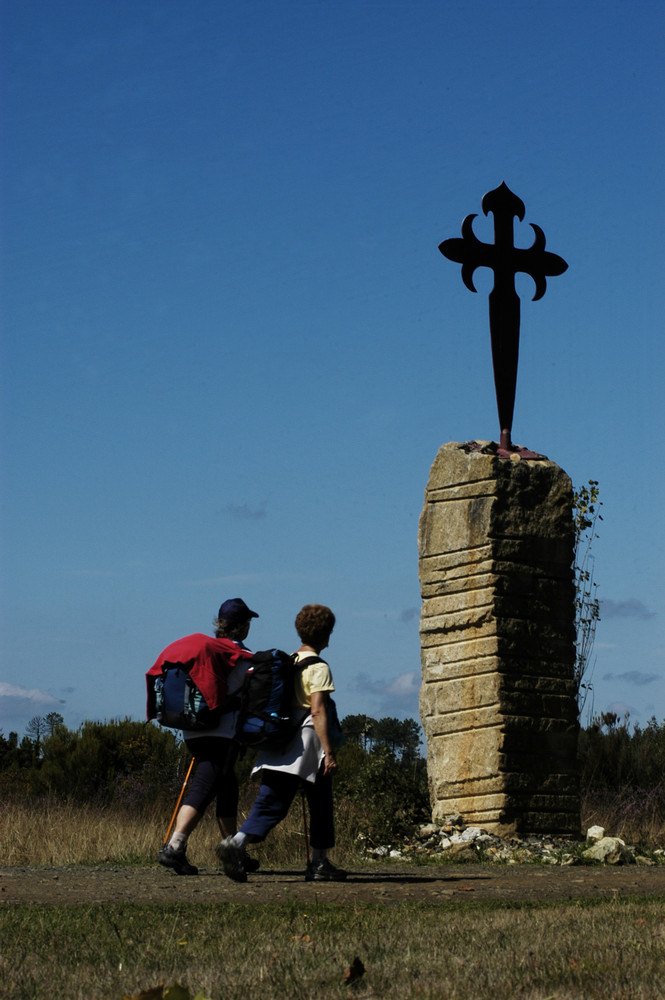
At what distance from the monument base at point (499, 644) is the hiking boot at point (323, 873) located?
2558 mm

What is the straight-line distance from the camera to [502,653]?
9.05 metres

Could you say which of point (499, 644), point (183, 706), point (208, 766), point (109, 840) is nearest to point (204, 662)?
point (183, 706)

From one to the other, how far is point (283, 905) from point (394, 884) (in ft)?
4.11

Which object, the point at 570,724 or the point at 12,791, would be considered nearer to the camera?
the point at 570,724

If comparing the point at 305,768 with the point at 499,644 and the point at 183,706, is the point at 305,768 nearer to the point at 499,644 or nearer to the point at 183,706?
the point at 183,706

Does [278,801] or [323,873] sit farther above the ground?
[278,801]

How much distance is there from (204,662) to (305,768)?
881 mm

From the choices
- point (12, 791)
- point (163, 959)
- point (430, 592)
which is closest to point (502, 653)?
point (430, 592)

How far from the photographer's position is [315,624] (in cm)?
650

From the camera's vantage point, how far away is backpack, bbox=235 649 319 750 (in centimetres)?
626

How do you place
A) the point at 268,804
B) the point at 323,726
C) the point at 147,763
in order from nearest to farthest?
the point at 323,726 → the point at 268,804 → the point at 147,763

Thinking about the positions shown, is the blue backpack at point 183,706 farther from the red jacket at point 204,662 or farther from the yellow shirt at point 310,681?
the yellow shirt at point 310,681

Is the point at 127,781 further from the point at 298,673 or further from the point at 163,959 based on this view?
the point at 163,959

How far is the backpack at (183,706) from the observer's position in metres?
6.60
